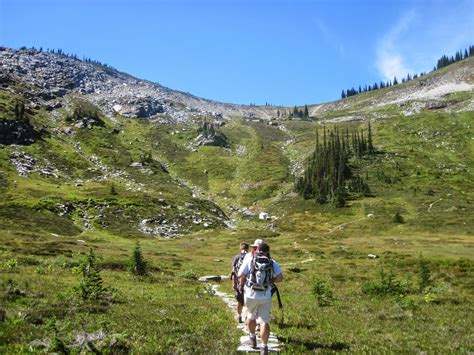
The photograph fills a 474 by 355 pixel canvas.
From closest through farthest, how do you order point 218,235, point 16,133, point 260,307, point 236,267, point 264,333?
1. point 264,333
2. point 260,307
3. point 236,267
4. point 218,235
5. point 16,133

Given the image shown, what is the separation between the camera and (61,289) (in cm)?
1992

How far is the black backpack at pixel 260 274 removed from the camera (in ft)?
36.2

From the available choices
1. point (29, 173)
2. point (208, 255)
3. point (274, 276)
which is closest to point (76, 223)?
point (208, 255)

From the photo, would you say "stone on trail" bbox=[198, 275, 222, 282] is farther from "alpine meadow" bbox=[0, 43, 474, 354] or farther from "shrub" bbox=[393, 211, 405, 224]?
"shrub" bbox=[393, 211, 405, 224]

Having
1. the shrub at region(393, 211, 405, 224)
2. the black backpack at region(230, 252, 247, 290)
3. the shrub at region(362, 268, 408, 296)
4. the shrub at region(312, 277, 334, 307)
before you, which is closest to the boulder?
the shrub at region(393, 211, 405, 224)

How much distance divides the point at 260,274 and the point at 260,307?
2.97 feet

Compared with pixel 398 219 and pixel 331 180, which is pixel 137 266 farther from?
pixel 331 180

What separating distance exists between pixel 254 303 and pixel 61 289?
12.7 m

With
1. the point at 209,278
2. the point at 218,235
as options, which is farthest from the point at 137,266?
the point at 218,235

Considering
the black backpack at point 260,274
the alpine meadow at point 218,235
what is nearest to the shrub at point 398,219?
the alpine meadow at point 218,235

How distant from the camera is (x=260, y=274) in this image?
36.3 ft

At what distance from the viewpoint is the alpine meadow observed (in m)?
12.9

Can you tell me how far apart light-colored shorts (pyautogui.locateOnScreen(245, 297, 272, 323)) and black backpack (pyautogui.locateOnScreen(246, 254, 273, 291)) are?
0.33 meters

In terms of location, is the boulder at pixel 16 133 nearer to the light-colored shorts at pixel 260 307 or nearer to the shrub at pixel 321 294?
the shrub at pixel 321 294
